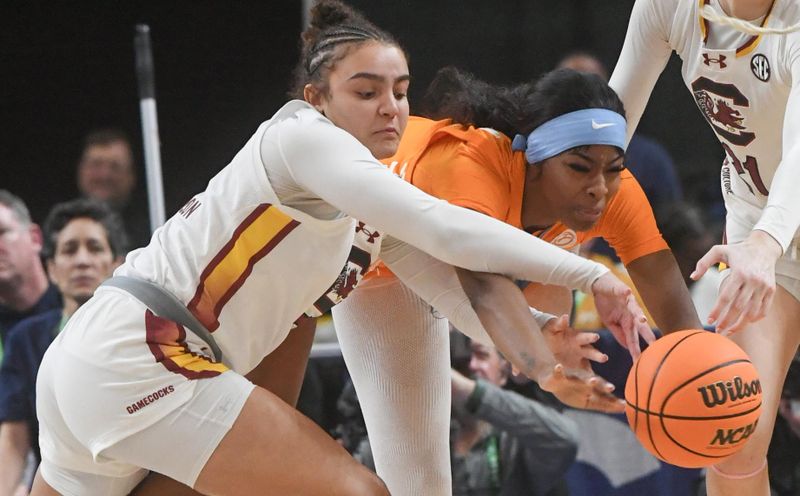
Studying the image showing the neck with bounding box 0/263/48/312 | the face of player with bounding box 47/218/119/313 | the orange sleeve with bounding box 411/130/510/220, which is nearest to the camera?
the orange sleeve with bounding box 411/130/510/220

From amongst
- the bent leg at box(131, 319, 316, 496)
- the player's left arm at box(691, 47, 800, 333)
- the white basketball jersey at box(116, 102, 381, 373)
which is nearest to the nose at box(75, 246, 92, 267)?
the bent leg at box(131, 319, 316, 496)

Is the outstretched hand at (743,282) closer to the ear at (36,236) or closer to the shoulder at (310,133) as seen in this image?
the shoulder at (310,133)

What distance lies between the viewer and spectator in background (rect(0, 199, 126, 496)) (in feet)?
15.0

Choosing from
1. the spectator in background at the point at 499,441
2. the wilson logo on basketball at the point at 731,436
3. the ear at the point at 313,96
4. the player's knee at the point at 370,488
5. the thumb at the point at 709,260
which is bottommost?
the spectator in background at the point at 499,441

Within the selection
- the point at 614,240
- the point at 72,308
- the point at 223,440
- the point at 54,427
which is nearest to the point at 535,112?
the point at 614,240

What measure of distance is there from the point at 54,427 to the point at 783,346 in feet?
6.30

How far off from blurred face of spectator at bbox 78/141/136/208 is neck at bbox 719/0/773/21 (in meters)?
3.08

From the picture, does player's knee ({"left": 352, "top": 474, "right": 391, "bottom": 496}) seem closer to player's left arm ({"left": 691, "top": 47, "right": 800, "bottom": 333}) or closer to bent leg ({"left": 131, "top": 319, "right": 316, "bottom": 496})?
bent leg ({"left": 131, "top": 319, "right": 316, "bottom": 496})

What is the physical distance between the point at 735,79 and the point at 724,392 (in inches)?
39.5

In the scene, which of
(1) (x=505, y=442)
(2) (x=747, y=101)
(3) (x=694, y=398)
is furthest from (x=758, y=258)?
(1) (x=505, y=442)

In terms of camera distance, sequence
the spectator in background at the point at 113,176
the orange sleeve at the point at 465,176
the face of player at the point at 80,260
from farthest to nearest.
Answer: the spectator in background at the point at 113,176
the face of player at the point at 80,260
the orange sleeve at the point at 465,176

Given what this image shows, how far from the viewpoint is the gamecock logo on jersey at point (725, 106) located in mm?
3219

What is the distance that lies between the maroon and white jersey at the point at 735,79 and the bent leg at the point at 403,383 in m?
0.86

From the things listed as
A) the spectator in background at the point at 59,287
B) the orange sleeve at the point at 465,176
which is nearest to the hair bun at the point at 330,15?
the orange sleeve at the point at 465,176
